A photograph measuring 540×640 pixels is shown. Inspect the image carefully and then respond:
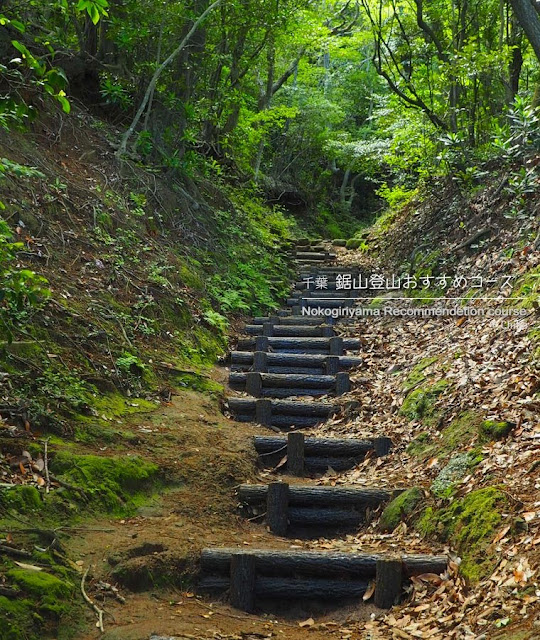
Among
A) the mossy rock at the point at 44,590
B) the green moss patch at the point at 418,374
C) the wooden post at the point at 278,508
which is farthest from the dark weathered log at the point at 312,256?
the mossy rock at the point at 44,590

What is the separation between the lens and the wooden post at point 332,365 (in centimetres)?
848

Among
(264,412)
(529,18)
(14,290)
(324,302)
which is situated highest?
(529,18)

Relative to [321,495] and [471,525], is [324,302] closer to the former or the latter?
[321,495]

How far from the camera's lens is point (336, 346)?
360 inches

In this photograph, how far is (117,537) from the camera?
444 centimetres

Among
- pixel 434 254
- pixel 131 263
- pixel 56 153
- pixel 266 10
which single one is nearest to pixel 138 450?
pixel 131 263

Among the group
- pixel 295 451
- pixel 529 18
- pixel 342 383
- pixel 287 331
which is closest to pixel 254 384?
pixel 342 383

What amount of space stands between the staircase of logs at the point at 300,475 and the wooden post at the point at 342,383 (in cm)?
1

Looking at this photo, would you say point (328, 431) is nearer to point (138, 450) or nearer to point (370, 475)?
point (370, 475)

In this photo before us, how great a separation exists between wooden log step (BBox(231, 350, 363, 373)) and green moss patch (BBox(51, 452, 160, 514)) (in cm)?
361

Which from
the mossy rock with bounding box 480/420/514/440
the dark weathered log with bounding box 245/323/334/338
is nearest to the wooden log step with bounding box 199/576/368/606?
the mossy rock with bounding box 480/420/514/440

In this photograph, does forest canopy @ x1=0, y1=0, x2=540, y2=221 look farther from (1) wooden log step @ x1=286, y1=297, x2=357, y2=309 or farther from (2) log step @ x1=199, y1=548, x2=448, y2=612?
(2) log step @ x1=199, y1=548, x2=448, y2=612

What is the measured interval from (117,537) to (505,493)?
2.67 metres

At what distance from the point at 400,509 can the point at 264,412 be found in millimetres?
2645
